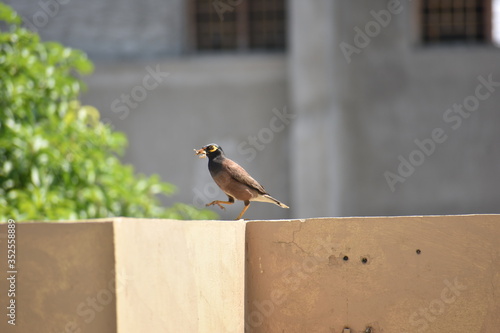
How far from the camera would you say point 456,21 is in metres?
12.1

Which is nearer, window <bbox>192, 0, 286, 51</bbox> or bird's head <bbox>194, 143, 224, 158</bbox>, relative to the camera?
bird's head <bbox>194, 143, 224, 158</bbox>

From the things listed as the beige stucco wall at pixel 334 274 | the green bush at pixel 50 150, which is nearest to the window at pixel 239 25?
the green bush at pixel 50 150

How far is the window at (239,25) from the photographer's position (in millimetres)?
12445

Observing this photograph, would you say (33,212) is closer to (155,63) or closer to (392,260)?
(392,260)

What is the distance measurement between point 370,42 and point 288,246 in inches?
307

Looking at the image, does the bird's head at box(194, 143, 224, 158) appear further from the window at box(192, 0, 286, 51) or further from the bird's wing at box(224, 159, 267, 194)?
the window at box(192, 0, 286, 51)
